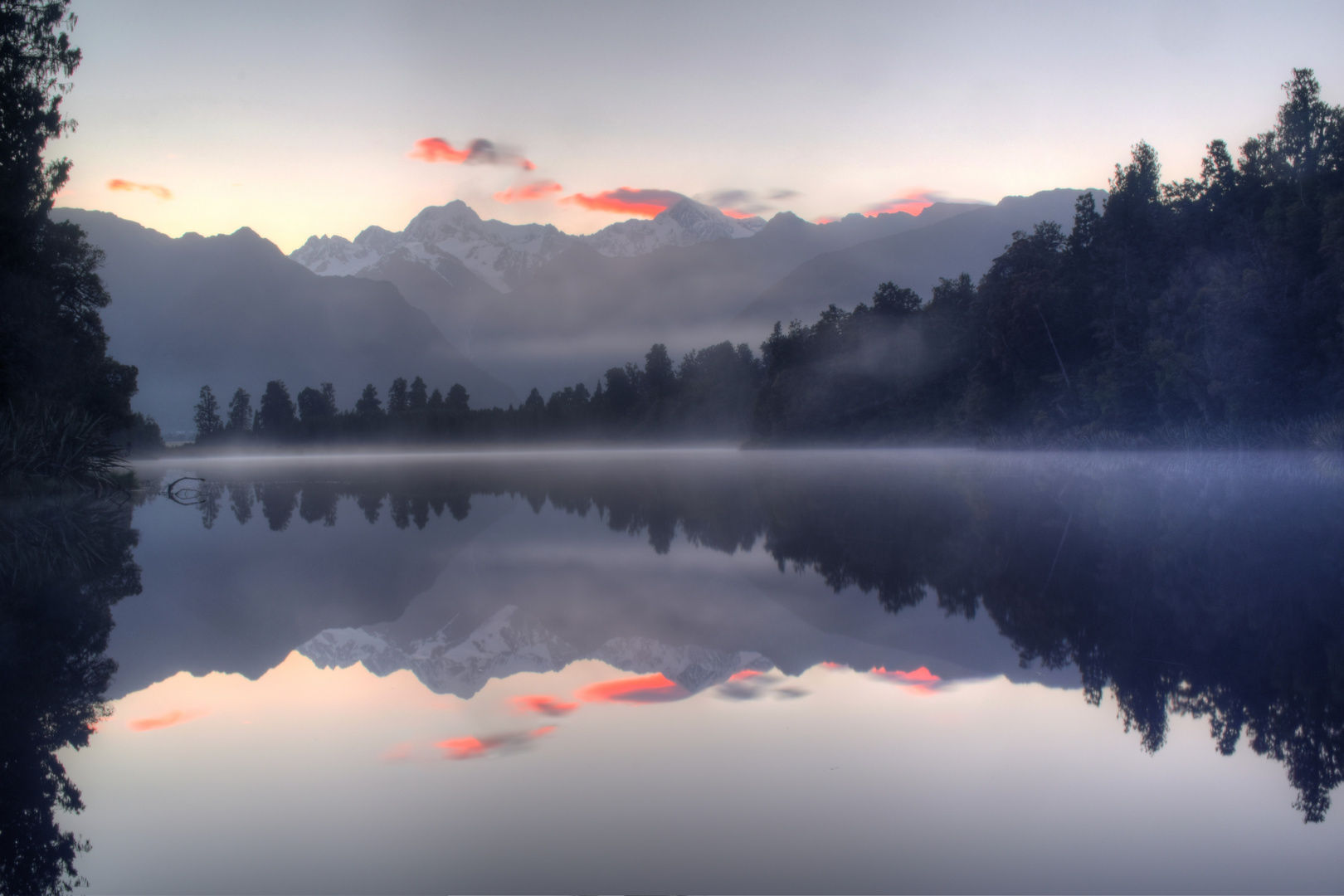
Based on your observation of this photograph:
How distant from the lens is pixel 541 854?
117 inches

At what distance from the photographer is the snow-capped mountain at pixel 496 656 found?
17.6 ft

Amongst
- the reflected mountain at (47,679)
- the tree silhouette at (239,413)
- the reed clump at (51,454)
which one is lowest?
the reflected mountain at (47,679)

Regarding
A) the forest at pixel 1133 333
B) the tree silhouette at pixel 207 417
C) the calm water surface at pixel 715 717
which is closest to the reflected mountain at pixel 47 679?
the calm water surface at pixel 715 717

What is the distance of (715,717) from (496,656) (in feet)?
6.49

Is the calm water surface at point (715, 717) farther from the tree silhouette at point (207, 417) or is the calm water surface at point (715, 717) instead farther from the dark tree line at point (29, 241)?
the tree silhouette at point (207, 417)

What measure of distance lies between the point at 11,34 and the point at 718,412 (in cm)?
9187

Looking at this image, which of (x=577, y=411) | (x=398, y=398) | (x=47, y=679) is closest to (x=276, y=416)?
(x=398, y=398)

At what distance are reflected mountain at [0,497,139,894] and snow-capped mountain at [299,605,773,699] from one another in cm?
148

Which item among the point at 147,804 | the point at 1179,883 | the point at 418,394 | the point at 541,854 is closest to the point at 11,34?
the point at 147,804

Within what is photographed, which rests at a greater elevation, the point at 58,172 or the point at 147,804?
the point at 58,172

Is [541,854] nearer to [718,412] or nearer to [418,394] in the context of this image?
[718,412]

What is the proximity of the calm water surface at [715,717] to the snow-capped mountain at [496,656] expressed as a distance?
0.04 meters

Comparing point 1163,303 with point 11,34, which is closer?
point 11,34

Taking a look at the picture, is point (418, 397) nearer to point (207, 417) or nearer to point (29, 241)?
point (207, 417)
